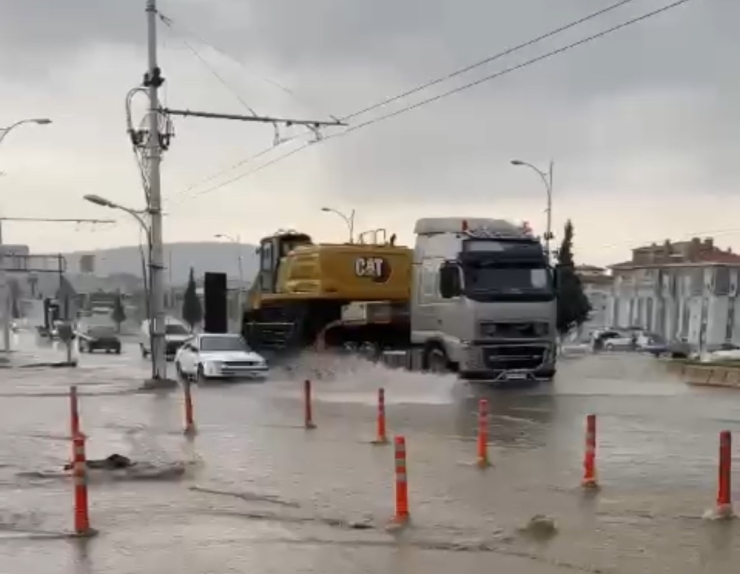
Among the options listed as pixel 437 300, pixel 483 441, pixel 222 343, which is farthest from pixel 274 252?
pixel 483 441

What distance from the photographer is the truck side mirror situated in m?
24.1

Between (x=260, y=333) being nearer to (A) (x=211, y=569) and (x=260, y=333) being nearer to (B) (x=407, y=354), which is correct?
(B) (x=407, y=354)

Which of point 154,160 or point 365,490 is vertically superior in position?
point 154,160

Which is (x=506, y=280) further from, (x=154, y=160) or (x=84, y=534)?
(x=84, y=534)

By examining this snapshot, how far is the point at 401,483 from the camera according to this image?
10047mm

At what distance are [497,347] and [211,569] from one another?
53.3ft

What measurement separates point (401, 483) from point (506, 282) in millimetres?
14569

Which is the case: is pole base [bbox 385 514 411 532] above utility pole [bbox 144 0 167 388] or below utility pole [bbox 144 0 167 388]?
below

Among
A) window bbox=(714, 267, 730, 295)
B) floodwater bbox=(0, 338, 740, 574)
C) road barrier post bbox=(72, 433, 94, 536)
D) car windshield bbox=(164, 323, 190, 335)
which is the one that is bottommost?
floodwater bbox=(0, 338, 740, 574)

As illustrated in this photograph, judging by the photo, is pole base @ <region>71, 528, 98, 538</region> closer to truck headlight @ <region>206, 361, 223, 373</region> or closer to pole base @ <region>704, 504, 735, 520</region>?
pole base @ <region>704, 504, 735, 520</region>

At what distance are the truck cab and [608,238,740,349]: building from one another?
4551cm

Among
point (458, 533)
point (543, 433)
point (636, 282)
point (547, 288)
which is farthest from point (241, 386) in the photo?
point (636, 282)

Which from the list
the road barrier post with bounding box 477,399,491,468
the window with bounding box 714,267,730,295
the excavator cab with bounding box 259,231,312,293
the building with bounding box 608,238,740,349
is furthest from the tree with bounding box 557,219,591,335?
the road barrier post with bounding box 477,399,491,468

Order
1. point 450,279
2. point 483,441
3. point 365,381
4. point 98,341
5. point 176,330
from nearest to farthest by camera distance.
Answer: point 483,441
point 450,279
point 365,381
point 176,330
point 98,341
